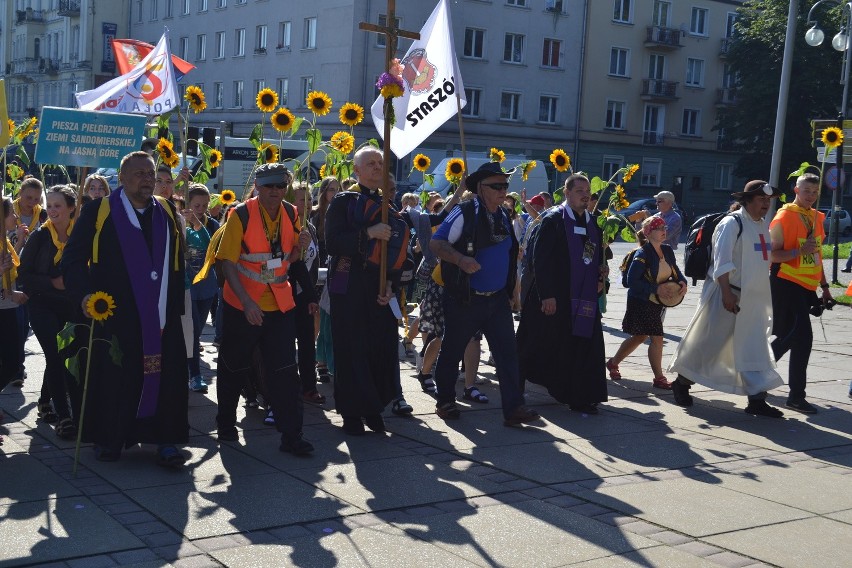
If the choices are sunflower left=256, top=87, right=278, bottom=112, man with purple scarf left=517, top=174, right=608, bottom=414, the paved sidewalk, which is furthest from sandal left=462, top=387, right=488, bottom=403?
sunflower left=256, top=87, right=278, bottom=112

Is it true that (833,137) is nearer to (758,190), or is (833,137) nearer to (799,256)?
(799,256)

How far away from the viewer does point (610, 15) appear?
56.1m

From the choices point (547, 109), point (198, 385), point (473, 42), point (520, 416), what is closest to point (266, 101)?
point (198, 385)

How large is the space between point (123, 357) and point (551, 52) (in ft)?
164

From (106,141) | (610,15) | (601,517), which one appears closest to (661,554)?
(601,517)

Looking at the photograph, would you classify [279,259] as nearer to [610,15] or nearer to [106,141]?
[106,141]

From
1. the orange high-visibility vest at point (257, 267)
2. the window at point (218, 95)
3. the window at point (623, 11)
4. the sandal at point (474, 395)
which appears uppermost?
the window at point (623, 11)

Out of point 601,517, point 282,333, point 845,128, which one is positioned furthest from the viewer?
point 845,128

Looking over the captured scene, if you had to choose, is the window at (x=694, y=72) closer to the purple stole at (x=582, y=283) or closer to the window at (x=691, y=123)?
the window at (x=691, y=123)

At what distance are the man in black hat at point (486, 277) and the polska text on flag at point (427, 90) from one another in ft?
4.98

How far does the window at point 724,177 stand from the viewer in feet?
201

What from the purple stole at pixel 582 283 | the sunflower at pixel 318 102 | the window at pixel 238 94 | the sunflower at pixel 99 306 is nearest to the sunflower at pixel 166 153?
the sunflower at pixel 318 102

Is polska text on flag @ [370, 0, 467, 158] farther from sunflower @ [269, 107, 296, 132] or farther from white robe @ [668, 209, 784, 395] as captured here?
white robe @ [668, 209, 784, 395]

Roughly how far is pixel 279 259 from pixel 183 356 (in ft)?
2.90
